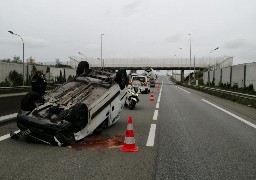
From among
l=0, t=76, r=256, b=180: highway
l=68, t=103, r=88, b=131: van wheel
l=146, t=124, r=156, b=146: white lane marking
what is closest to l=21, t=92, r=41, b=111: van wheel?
l=0, t=76, r=256, b=180: highway

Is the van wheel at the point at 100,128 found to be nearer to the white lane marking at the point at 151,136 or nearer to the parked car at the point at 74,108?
the parked car at the point at 74,108

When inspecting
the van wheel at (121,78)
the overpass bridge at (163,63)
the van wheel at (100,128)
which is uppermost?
the overpass bridge at (163,63)

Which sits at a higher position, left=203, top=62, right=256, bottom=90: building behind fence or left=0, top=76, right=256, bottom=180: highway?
left=203, top=62, right=256, bottom=90: building behind fence

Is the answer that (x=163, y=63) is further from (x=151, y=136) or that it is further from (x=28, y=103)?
(x=28, y=103)

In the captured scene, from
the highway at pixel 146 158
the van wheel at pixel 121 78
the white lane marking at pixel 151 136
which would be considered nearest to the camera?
the highway at pixel 146 158

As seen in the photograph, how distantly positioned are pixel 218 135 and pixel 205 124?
2.23 meters

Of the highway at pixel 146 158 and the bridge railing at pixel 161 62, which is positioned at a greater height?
the bridge railing at pixel 161 62

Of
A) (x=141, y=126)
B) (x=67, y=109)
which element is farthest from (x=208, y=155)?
(x=141, y=126)

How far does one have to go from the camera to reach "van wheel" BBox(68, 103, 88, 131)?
23.8ft

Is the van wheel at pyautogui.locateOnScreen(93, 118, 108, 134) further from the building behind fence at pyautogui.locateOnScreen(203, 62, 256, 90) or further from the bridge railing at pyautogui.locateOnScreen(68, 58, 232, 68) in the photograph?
the bridge railing at pyautogui.locateOnScreen(68, 58, 232, 68)

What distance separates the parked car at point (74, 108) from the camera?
725cm

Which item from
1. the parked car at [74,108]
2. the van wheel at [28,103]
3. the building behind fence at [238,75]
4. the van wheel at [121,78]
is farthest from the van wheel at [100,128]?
the building behind fence at [238,75]

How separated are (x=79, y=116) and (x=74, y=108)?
198 millimetres

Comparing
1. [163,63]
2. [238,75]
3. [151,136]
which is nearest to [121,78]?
[151,136]
